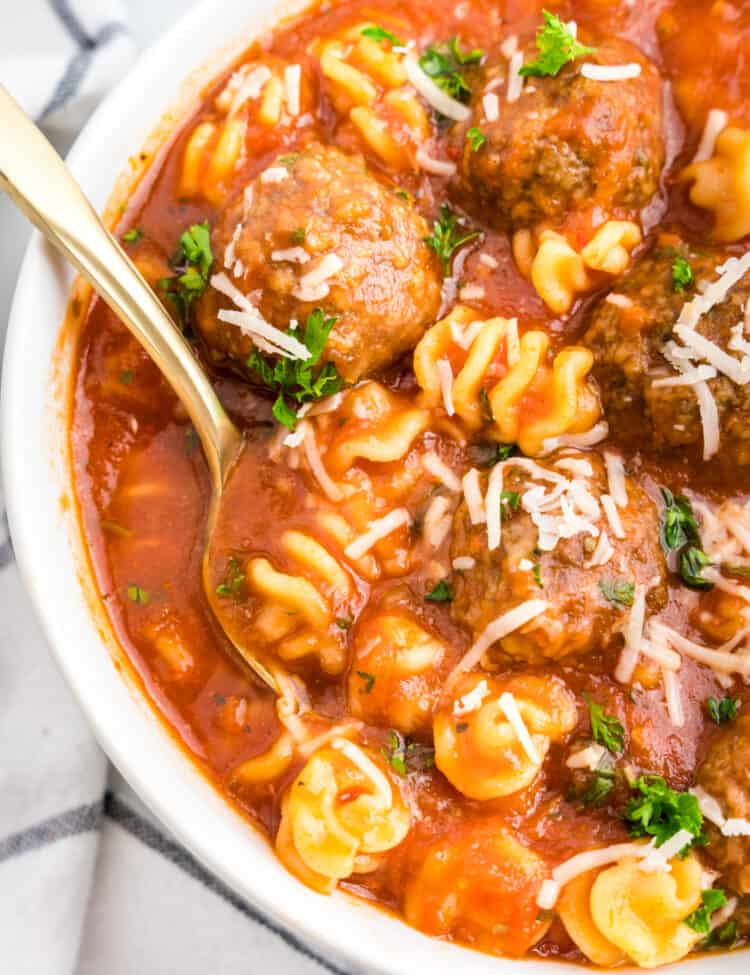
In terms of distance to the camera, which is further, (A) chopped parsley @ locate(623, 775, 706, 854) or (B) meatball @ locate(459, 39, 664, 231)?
(B) meatball @ locate(459, 39, 664, 231)

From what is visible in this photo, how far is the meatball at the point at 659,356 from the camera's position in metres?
3.68

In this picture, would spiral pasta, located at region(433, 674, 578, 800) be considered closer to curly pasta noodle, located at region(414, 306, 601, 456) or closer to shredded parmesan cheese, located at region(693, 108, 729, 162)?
curly pasta noodle, located at region(414, 306, 601, 456)

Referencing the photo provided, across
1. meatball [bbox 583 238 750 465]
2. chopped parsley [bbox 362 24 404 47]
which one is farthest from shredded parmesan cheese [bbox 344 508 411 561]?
chopped parsley [bbox 362 24 404 47]

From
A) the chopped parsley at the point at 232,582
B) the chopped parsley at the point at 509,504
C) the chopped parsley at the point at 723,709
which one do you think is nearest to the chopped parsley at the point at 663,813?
the chopped parsley at the point at 723,709

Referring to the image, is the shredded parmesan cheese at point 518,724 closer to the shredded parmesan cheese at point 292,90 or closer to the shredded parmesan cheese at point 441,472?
the shredded parmesan cheese at point 441,472

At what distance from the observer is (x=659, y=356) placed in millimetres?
3754

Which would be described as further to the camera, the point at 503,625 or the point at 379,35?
the point at 379,35

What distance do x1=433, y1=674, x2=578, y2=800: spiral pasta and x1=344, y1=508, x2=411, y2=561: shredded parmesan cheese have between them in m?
0.49

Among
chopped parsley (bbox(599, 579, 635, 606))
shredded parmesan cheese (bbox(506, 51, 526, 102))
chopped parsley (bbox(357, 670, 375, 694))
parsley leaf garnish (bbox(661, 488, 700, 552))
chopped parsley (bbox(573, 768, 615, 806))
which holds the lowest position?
chopped parsley (bbox(573, 768, 615, 806))

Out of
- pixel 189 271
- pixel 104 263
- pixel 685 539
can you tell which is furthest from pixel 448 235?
pixel 685 539

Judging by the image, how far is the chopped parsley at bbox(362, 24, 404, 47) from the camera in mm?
4148

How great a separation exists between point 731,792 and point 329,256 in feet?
6.19

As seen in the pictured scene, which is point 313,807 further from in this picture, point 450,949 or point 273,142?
point 273,142

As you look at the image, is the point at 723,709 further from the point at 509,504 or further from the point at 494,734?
the point at 509,504
